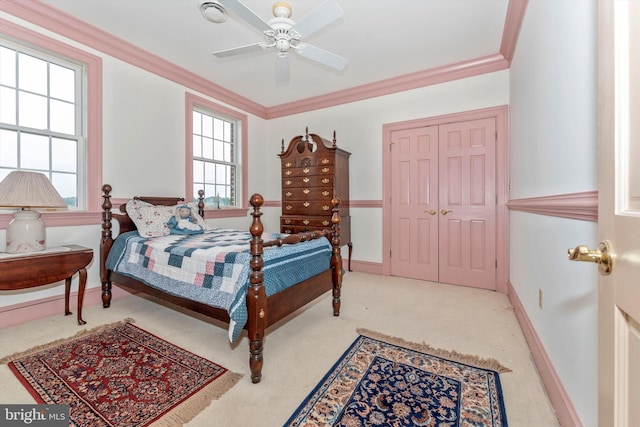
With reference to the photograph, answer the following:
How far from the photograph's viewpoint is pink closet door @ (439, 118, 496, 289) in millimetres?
3447

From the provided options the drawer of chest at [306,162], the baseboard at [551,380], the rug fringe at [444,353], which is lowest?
the rug fringe at [444,353]

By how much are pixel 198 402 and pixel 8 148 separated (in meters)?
2.77

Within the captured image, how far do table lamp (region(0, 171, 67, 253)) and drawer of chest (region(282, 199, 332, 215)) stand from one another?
2.51 m

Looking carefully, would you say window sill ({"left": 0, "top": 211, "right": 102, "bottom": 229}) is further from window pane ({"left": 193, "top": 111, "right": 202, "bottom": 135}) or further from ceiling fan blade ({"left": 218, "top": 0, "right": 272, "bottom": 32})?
ceiling fan blade ({"left": 218, "top": 0, "right": 272, "bottom": 32})

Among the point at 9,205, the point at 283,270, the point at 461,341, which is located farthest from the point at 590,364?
the point at 9,205

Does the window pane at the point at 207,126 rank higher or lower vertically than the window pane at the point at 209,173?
higher

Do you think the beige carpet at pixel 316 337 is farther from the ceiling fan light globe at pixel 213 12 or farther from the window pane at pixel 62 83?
the ceiling fan light globe at pixel 213 12

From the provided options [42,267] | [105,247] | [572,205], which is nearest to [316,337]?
[572,205]

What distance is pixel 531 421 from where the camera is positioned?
1.39 metres

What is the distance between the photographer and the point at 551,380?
154 cm

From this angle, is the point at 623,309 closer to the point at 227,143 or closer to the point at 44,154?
the point at 44,154

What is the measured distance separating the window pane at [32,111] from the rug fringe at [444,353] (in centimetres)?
346

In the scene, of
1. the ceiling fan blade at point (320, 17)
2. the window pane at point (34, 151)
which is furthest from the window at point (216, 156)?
the ceiling fan blade at point (320, 17)

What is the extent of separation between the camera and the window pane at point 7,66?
2.48 metres
